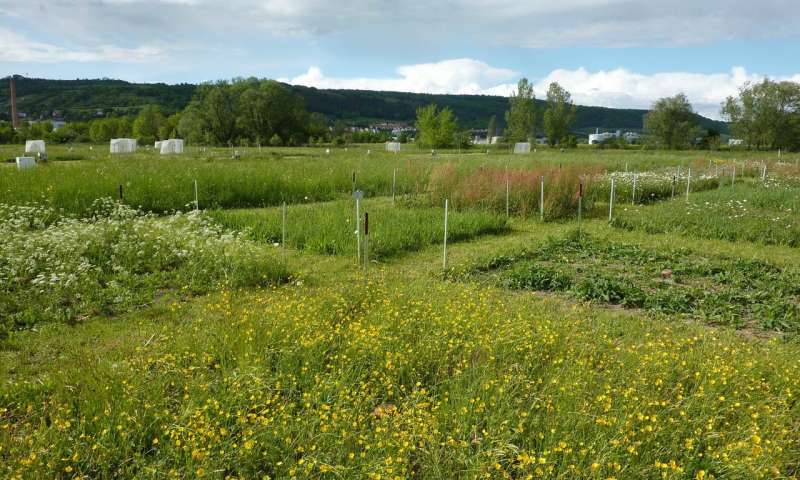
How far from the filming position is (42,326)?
6.87m

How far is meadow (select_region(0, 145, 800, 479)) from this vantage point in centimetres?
401

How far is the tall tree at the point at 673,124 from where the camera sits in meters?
75.6

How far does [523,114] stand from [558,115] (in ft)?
22.7

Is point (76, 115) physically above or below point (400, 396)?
above

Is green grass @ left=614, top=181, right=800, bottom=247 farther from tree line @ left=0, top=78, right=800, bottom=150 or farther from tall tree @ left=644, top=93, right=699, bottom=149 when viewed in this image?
tall tree @ left=644, top=93, right=699, bottom=149

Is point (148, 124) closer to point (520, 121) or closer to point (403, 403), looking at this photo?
point (520, 121)

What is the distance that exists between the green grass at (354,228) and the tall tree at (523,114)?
215 ft

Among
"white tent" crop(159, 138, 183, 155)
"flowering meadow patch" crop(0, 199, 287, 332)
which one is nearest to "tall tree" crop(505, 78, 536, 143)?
"white tent" crop(159, 138, 183, 155)

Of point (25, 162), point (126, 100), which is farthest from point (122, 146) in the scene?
point (126, 100)

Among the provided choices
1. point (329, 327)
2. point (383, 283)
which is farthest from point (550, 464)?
point (383, 283)

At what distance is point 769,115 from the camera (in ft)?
227

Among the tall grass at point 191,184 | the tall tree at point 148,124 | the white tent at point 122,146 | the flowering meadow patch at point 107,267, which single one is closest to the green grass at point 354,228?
the flowering meadow patch at point 107,267

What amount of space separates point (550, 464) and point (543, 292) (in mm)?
5055

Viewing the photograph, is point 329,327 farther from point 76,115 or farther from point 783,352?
point 76,115
